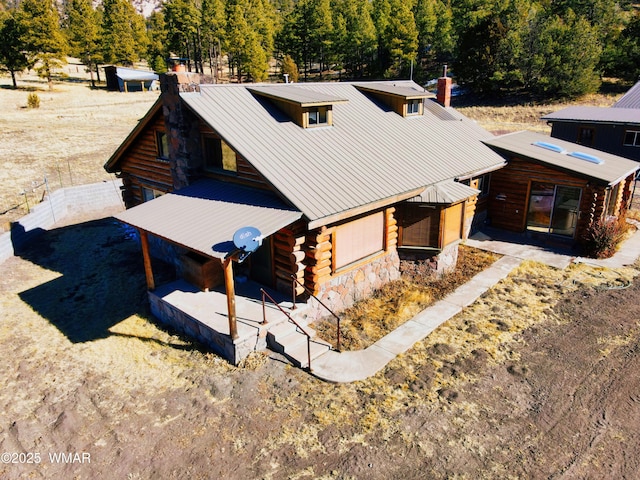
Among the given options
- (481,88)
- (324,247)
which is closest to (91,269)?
(324,247)

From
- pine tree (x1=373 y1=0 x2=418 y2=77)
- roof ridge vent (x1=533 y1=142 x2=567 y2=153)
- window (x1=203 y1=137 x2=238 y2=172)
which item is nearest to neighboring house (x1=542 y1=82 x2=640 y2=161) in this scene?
roof ridge vent (x1=533 y1=142 x2=567 y2=153)

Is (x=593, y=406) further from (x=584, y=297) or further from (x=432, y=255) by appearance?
(x=432, y=255)

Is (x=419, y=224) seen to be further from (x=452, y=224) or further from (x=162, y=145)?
(x=162, y=145)

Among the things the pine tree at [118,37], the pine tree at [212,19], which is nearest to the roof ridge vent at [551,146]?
the pine tree at [212,19]

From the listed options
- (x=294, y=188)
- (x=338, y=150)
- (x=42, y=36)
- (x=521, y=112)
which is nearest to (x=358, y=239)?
(x=294, y=188)

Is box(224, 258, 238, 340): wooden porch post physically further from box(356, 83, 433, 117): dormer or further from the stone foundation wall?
box(356, 83, 433, 117): dormer

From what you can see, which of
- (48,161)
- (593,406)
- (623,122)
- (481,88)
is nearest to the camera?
(593,406)

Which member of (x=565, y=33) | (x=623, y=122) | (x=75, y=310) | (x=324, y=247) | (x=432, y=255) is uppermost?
(x=565, y=33)

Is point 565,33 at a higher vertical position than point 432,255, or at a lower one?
higher
